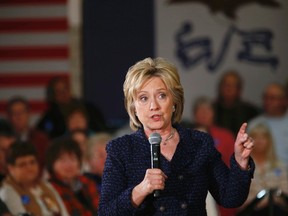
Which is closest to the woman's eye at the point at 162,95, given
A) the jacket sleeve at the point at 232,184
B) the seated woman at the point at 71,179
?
the jacket sleeve at the point at 232,184

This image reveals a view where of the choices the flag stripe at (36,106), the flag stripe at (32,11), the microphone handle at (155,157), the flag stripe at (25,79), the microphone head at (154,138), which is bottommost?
the flag stripe at (36,106)

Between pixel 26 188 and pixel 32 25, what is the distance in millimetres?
3959

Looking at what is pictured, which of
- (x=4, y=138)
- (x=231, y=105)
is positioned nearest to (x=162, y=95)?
(x=4, y=138)

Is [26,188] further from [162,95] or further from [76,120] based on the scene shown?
[162,95]

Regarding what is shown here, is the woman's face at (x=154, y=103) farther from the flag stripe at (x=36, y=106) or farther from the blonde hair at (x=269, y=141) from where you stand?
the flag stripe at (x=36, y=106)

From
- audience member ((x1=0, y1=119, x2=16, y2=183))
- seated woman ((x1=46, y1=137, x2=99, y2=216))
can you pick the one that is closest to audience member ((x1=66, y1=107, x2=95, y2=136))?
audience member ((x1=0, y1=119, x2=16, y2=183))

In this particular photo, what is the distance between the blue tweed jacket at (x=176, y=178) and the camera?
12.9 feet

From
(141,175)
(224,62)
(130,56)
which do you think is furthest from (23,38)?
(141,175)

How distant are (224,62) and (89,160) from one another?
288 cm

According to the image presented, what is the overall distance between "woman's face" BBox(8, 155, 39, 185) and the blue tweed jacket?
9.48 ft

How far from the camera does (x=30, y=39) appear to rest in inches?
421

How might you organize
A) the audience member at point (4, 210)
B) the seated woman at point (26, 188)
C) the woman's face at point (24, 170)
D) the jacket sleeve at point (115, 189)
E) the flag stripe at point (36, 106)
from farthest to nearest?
the flag stripe at point (36, 106) < the woman's face at point (24, 170) < the seated woman at point (26, 188) < the audience member at point (4, 210) < the jacket sleeve at point (115, 189)

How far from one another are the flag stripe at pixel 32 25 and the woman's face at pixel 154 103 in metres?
6.66

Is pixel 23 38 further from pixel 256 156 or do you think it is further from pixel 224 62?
pixel 256 156
